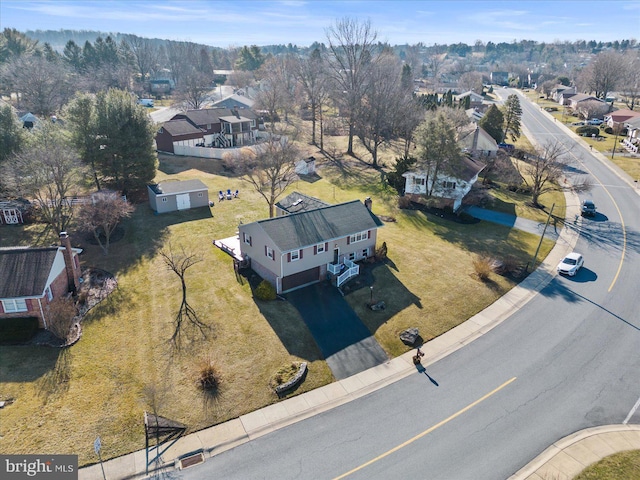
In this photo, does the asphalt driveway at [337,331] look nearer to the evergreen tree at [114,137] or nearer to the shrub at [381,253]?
the shrub at [381,253]

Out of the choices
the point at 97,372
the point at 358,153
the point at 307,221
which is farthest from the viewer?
the point at 358,153

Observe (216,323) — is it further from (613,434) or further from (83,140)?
(83,140)

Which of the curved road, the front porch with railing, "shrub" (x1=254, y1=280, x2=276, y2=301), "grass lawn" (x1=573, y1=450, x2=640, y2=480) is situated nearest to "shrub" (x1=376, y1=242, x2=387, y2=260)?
the front porch with railing

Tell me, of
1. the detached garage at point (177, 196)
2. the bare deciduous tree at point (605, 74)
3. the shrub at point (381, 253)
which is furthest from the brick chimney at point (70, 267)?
the bare deciduous tree at point (605, 74)

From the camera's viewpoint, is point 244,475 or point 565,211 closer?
point 244,475

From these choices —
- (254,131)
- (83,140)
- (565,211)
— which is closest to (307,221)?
(83,140)

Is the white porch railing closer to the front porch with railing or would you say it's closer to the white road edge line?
the front porch with railing
